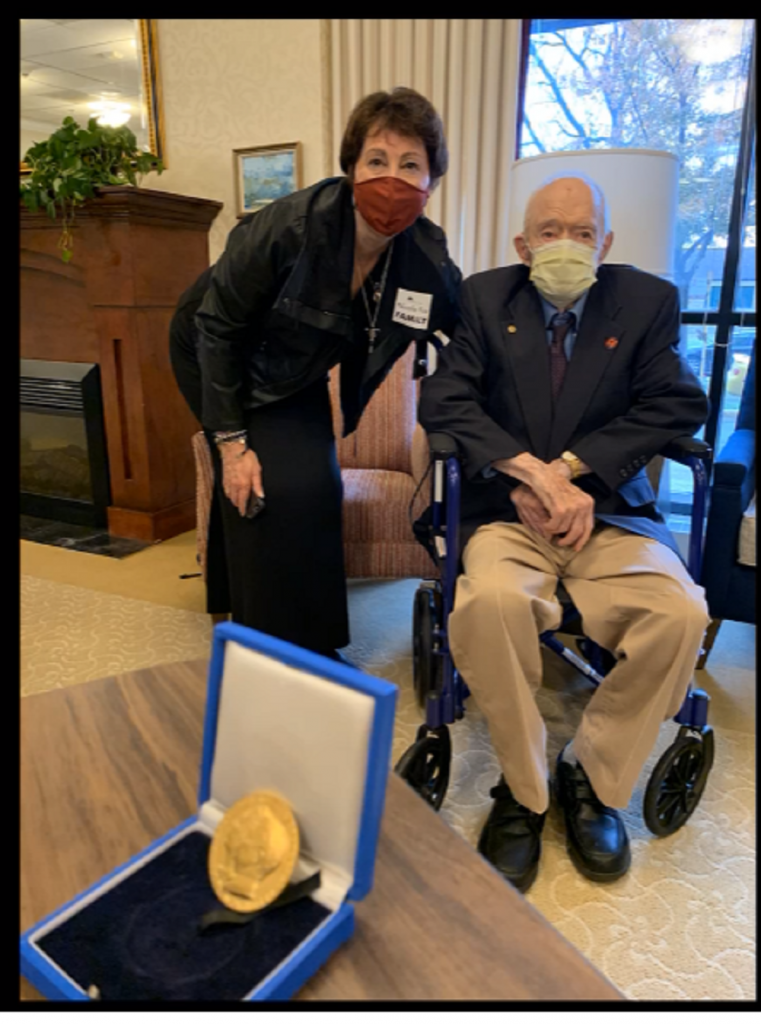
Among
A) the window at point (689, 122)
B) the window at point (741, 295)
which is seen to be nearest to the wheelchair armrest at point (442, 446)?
the window at point (689, 122)

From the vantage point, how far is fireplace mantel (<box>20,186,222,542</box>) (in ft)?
9.46

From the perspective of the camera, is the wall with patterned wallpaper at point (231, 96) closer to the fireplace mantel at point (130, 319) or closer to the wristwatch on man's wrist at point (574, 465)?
the fireplace mantel at point (130, 319)

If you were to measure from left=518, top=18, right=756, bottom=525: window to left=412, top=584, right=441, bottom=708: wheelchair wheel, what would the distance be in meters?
1.34

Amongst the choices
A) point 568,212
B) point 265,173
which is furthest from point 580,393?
point 265,173

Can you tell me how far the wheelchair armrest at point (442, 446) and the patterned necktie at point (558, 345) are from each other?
279 millimetres

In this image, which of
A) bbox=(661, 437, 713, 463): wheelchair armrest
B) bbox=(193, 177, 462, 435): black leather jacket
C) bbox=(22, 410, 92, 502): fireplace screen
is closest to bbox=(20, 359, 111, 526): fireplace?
bbox=(22, 410, 92, 502): fireplace screen

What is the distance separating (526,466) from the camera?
1459 mm

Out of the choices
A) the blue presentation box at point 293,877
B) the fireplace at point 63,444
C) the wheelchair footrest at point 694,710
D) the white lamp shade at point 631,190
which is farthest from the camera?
the fireplace at point 63,444

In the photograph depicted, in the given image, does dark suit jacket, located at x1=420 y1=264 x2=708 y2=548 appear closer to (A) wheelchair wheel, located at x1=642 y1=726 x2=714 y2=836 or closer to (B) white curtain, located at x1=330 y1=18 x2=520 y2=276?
(A) wheelchair wheel, located at x1=642 y1=726 x2=714 y2=836

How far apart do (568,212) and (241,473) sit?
89cm

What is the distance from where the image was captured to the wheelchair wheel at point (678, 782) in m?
1.38

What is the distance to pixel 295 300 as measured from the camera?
5.02 ft

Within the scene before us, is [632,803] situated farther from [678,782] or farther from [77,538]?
[77,538]
